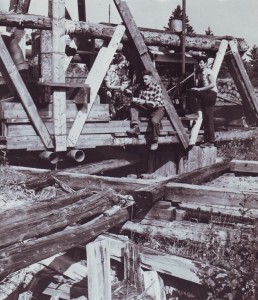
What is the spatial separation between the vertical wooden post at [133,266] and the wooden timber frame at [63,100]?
3.65 meters

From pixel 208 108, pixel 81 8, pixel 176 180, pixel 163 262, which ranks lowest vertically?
pixel 163 262

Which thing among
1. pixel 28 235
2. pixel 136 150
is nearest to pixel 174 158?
pixel 136 150

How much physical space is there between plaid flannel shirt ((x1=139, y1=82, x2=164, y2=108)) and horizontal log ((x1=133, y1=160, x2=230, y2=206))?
1955 millimetres

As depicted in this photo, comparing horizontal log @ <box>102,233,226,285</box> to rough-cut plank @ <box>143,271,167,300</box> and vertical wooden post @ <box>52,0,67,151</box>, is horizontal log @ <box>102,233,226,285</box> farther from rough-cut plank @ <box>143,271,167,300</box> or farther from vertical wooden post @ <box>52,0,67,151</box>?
vertical wooden post @ <box>52,0,67,151</box>

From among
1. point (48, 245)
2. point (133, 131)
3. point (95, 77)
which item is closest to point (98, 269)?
point (48, 245)

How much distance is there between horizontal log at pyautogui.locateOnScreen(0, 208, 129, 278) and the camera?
3.82 metres

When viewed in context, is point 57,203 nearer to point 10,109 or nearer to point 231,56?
point 10,109

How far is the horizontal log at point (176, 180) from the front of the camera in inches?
230

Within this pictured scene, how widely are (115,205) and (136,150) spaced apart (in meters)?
4.25

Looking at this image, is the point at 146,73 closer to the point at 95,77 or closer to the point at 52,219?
the point at 95,77

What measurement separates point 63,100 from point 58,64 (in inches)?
25.8

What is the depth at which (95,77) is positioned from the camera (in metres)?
8.76

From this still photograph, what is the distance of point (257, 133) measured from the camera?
508 inches

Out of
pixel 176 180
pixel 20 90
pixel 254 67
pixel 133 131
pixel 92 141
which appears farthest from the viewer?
pixel 254 67
